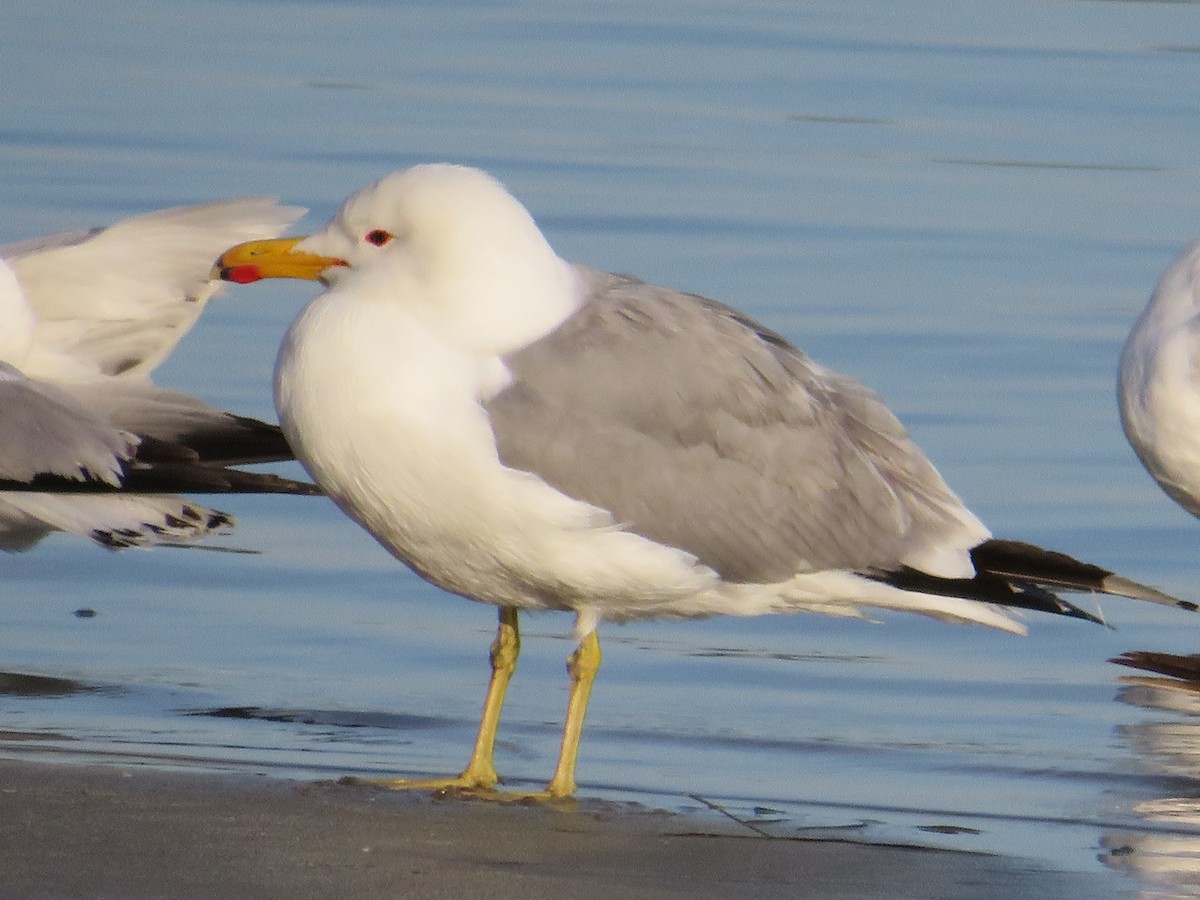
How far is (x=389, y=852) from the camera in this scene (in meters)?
→ 4.41

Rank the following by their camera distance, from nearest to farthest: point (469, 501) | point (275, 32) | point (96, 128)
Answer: point (469, 501)
point (96, 128)
point (275, 32)

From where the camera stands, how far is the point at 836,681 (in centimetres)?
672

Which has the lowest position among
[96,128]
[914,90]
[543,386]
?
[543,386]

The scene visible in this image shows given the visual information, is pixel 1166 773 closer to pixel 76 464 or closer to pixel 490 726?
pixel 490 726

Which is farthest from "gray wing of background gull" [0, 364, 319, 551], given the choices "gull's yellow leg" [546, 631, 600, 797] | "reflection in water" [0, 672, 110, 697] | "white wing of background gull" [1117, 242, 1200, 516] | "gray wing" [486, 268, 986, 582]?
"white wing of background gull" [1117, 242, 1200, 516]

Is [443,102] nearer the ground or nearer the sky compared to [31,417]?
nearer the sky

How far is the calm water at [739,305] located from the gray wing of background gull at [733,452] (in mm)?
486

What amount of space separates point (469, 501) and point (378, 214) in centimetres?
59

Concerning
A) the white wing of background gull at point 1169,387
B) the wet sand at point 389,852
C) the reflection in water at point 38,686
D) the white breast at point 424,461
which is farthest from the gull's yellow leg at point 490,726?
the white wing of background gull at point 1169,387

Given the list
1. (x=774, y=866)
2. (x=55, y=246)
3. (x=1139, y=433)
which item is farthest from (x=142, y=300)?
(x=774, y=866)

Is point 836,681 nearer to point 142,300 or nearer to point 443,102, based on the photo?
point 142,300

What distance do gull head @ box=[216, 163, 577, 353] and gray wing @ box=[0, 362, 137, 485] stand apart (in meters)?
1.21

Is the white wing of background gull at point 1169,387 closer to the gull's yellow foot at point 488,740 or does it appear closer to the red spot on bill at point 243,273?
the gull's yellow foot at point 488,740

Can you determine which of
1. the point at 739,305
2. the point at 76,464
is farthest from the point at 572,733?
the point at 739,305
